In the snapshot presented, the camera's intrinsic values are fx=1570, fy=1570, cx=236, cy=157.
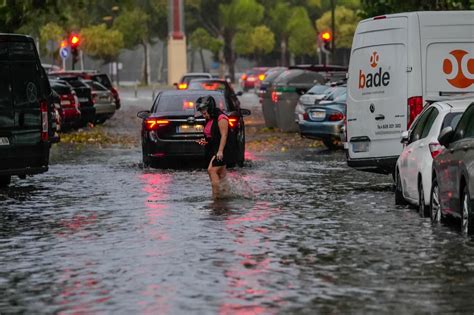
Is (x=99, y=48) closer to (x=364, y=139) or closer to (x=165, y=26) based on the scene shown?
(x=165, y=26)

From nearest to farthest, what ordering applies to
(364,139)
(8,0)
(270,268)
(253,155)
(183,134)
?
(270,268) < (364,139) < (183,134) < (253,155) < (8,0)

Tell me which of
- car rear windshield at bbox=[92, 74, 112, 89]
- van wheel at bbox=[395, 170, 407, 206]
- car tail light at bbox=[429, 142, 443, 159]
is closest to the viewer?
car tail light at bbox=[429, 142, 443, 159]

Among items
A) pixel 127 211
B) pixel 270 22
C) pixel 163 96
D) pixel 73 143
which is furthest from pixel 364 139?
pixel 270 22

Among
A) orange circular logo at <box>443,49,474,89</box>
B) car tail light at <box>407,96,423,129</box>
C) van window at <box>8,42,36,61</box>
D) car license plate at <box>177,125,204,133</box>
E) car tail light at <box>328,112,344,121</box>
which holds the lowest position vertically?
car tail light at <box>328,112,344,121</box>

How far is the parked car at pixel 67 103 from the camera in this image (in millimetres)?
43375

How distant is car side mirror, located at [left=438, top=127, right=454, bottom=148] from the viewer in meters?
16.3

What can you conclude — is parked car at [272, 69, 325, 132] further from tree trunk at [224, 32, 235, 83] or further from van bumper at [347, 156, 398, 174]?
tree trunk at [224, 32, 235, 83]

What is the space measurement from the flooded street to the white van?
0.74 m

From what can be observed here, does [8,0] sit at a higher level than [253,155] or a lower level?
higher

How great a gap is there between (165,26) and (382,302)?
428 feet

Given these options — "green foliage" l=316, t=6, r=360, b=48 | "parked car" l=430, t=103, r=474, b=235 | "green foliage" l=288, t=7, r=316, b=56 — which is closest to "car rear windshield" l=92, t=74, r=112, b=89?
"parked car" l=430, t=103, r=474, b=235

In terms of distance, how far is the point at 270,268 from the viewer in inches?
519

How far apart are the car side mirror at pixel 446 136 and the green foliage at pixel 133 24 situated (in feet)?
387

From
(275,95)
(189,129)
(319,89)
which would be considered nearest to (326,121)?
(319,89)
